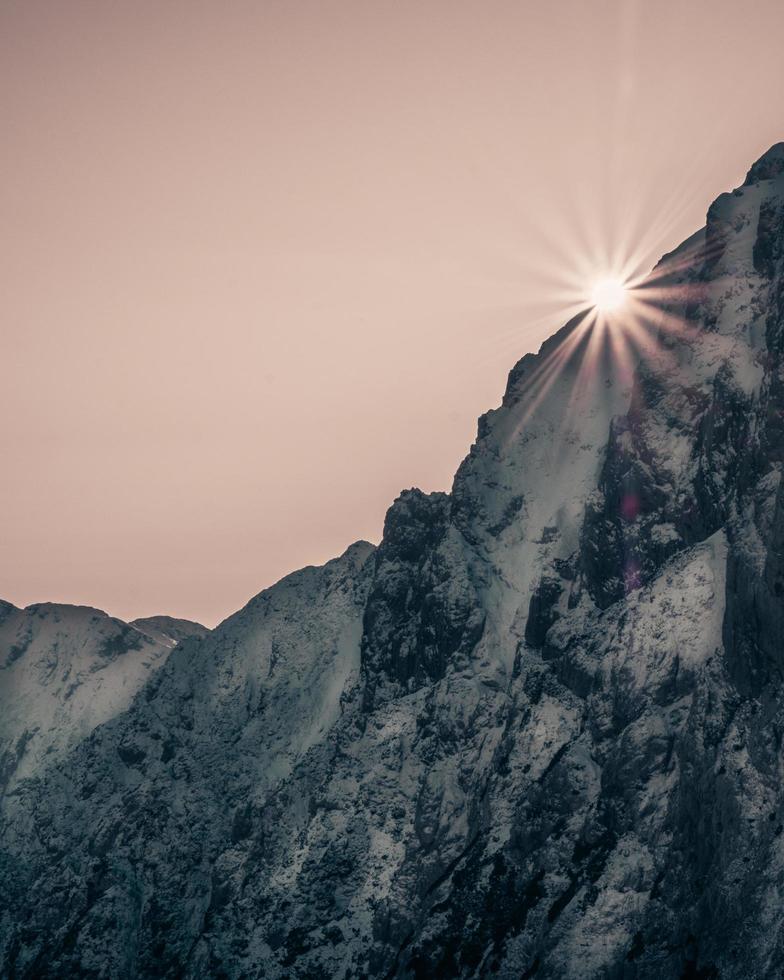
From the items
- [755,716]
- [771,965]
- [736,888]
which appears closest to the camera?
[771,965]

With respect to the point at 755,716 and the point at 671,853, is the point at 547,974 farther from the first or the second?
the point at 755,716

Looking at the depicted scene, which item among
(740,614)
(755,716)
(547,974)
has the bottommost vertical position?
(547,974)

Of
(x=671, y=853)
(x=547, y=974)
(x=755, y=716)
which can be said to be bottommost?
(x=547, y=974)

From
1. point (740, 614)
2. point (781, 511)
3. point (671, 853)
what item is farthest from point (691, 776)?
point (781, 511)

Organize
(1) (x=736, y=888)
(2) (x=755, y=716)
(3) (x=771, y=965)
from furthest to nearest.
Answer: (2) (x=755, y=716), (1) (x=736, y=888), (3) (x=771, y=965)

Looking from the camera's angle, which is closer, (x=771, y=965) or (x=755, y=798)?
(x=771, y=965)

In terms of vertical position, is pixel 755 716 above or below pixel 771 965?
above

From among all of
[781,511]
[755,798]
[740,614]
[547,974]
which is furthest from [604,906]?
[781,511]

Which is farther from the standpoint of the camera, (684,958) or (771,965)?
(684,958)

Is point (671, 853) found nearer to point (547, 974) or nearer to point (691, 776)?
point (691, 776)

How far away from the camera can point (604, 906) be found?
7702 inches

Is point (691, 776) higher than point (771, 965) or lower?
higher

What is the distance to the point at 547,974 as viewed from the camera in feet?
634

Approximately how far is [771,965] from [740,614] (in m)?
51.1
